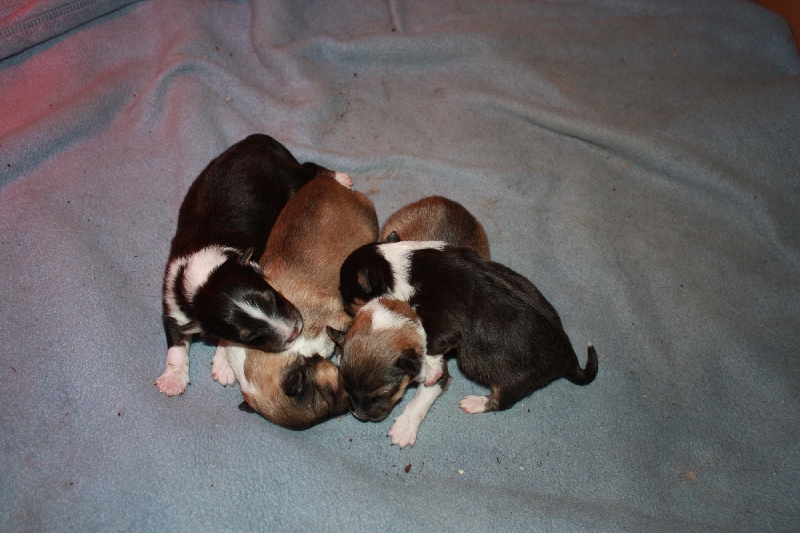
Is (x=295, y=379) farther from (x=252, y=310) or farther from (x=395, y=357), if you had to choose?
(x=395, y=357)

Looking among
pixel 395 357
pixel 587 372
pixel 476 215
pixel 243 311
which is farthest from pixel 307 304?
pixel 587 372

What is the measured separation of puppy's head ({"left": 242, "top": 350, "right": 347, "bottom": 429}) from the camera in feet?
11.1

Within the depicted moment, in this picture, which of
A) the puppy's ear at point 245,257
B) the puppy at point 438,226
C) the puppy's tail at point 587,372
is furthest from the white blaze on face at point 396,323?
the puppy's tail at point 587,372

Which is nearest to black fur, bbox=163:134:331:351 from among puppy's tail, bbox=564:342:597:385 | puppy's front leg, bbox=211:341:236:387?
puppy's front leg, bbox=211:341:236:387

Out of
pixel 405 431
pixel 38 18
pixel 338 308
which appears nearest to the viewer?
pixel 405 431

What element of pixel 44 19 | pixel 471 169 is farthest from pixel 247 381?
pixel 44 19

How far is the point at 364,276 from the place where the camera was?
3.41 m

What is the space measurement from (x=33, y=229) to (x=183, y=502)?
2299 millimetres

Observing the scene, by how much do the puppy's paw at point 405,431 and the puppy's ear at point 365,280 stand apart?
85cm

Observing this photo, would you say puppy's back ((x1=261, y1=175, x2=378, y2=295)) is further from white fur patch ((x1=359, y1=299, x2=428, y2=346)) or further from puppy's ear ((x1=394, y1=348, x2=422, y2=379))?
puppy's ear ((x1=394, y1=348, x2=422, y2=379))

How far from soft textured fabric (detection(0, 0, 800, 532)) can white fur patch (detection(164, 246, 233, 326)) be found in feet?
1.54

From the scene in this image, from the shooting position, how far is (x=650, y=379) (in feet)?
12.9

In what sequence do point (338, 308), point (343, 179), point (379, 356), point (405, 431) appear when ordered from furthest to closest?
point (343, 179) < point (338, 308) < point (405, 431) < point (379, 356)

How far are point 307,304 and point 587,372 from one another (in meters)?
1.84
